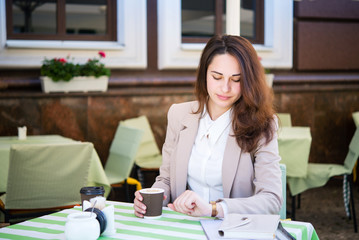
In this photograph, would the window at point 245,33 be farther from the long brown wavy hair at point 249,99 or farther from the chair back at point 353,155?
the long brown wavy hair at point 249,99

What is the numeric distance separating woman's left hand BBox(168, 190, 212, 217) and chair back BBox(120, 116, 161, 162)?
3492 millimetres

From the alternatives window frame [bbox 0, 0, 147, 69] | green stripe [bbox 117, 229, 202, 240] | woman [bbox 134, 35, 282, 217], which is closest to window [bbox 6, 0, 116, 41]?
window frame [bbox 0, 0, 147, 69]

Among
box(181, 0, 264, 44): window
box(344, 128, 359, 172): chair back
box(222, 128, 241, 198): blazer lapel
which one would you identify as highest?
box(181, 0, 264, 44): window

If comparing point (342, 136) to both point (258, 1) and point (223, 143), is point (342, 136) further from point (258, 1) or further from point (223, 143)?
point (223, 143)

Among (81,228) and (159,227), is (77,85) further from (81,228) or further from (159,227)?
(81,228)

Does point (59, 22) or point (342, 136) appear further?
point (342, 136)

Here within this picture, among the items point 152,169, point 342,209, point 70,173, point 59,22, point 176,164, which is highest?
point 59,22

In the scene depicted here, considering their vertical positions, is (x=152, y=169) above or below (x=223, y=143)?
below

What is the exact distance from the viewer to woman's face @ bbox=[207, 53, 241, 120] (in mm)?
2119

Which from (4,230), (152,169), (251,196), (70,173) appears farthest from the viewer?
(152,169)

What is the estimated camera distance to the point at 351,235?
4.38 metres

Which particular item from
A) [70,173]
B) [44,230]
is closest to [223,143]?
[44,230]

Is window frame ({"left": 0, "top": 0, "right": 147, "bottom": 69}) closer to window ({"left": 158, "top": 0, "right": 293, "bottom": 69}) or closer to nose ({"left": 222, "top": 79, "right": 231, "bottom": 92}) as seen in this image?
window ({"left": 158, "top": 0, "right": 293, "bottom": 69})

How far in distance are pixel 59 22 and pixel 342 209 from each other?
3.65 metres
